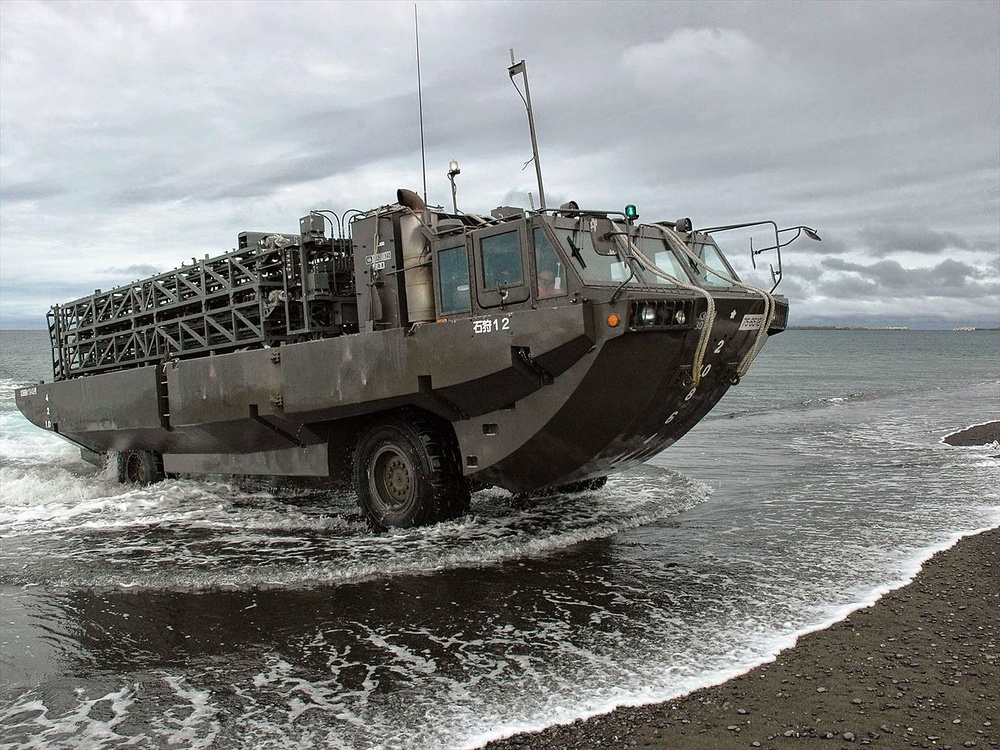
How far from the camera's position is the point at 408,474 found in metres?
7.24

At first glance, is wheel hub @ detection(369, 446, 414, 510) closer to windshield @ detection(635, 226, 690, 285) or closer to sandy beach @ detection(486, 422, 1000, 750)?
windshield @ detection(635, 226, 690, 285)

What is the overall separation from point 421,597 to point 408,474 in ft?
6.30

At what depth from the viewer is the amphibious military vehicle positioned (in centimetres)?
605

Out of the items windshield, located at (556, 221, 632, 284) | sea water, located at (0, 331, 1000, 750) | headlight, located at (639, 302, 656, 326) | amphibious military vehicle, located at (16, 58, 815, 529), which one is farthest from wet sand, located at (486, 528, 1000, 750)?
windshield, located at (556, 221, 632, 284)

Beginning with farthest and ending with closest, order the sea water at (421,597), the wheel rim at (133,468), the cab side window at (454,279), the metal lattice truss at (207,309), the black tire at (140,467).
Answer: the wheel rim at (133,468)
the black tire at (140,467)
the metal lattice truss at (207,309)
the cab side window at (454,279)
the sea water at (421,597)

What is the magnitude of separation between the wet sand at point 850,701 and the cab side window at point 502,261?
3.13 meters

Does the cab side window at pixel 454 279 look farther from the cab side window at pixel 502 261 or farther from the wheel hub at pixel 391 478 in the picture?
the wheel hub at pixel 391 478

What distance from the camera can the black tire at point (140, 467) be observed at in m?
10.7

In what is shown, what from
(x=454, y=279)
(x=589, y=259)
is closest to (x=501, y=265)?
(x=454, y=279)

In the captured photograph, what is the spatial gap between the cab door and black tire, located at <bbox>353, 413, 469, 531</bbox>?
1.28 meters

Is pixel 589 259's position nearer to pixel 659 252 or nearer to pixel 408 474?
pixel 659 252

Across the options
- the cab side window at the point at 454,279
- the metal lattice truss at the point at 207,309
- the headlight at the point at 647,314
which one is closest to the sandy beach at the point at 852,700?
the headlight at the point at 647,314

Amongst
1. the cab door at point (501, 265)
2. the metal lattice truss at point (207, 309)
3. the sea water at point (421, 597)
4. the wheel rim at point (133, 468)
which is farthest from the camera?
the wheel rim at point (133, 468)

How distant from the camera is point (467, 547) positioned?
6.56 meters
